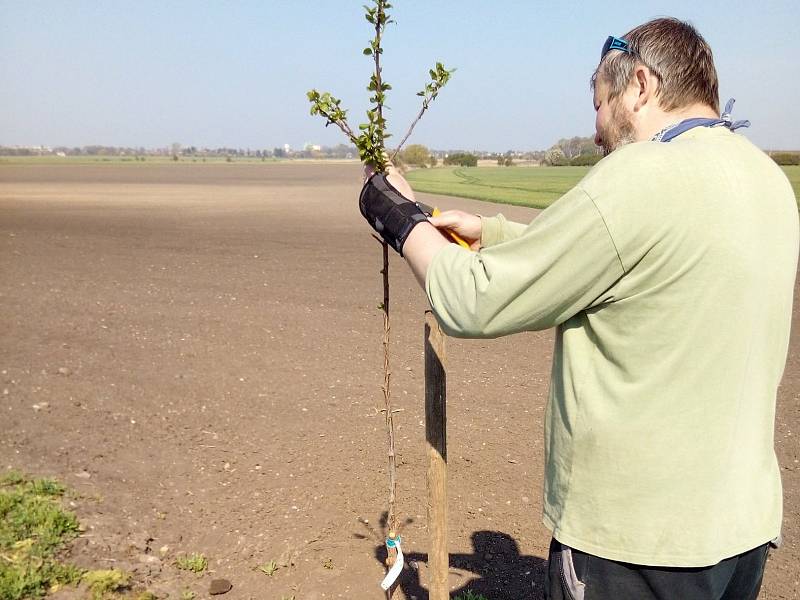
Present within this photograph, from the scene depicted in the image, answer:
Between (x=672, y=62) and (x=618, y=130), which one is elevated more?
(x=672, y=62)

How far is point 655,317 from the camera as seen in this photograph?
5.22ft

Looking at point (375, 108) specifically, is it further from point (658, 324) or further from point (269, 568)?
point (269, 568)

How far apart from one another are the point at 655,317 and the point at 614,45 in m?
0.71

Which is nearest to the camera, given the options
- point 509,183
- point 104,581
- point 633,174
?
point 633,174

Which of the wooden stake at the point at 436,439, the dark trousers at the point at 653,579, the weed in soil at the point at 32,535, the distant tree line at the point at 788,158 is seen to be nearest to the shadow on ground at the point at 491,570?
the wooden stake at the point at 436,439

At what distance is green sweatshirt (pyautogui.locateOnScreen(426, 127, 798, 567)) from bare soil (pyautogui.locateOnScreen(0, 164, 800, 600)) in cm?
189

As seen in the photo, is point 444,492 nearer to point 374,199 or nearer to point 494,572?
point 374,199

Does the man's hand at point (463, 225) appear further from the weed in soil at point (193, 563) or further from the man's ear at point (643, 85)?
the weed in soil at point (193, 563)

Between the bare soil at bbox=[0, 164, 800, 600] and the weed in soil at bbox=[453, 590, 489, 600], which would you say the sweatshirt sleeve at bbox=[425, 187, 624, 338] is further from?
the weed in soil at bbox=[453, 590, 489, 600]

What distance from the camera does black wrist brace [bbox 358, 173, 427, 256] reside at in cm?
188

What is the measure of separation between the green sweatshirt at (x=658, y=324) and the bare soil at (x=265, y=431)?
1.89m

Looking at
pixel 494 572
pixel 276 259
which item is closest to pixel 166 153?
pixel 276 259

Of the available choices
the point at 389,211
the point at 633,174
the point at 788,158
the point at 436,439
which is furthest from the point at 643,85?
the point at 788,158

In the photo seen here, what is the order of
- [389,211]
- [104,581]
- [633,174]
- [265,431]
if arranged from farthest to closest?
[265,431]
[104,581]
[389,211]
[633,174]
